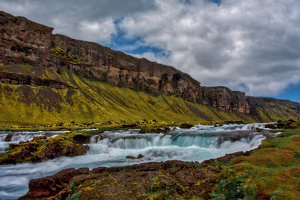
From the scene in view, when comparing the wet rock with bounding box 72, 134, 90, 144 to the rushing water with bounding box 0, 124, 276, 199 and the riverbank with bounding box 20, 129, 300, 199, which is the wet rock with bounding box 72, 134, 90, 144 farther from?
the riverbank with bounding box 20, 129, 300, 199

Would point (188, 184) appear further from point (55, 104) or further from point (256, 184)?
point (55, 104)

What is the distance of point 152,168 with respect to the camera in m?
10.6

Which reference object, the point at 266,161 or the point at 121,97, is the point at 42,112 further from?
the point at 266,161

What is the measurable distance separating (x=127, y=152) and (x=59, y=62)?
122m

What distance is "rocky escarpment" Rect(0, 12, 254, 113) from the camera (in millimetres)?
102812

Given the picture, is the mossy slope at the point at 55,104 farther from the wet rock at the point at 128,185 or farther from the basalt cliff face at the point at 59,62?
the wet rock at the point at 128,185

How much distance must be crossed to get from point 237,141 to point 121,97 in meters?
130

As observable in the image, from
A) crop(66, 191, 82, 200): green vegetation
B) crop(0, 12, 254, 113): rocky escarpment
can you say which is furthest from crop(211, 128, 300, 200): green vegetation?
crop(0, 12, 254, 113): rocky escarpment

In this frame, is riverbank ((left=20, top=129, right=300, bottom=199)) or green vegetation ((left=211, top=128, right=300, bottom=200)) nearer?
green vegetation ((left=211, top=128, right=300, bottom=200))

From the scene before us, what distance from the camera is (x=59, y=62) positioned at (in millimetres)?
122250

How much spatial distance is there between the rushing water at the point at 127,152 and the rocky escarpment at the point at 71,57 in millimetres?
91897

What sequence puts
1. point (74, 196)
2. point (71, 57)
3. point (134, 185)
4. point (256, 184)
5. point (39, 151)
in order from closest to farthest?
point (256, 184), point (74, 196), point (134, 185), point (39, 151), point (71, 57)

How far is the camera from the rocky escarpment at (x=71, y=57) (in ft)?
337

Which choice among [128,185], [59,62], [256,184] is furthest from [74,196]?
[59,62]
